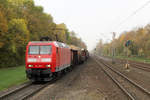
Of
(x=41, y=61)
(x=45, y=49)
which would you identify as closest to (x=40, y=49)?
(x=45, y=49)

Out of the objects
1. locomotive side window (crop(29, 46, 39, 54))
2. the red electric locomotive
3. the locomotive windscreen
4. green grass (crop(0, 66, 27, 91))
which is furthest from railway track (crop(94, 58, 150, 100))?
green grass (crop(0, 66, 27, 91))

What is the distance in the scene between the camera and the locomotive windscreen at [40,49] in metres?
12.6

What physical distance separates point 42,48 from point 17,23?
57.4ft

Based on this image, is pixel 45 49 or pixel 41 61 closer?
pixel 41 61

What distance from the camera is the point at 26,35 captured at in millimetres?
29828

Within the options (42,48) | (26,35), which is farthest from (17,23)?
(42,48)

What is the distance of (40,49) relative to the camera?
12.7m

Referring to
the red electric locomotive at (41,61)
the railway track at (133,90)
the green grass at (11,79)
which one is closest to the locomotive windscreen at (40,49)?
the red electric locomotive at (41,61)

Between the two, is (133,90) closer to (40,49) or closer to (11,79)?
(40,49)

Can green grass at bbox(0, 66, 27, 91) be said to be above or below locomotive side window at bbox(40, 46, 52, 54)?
below

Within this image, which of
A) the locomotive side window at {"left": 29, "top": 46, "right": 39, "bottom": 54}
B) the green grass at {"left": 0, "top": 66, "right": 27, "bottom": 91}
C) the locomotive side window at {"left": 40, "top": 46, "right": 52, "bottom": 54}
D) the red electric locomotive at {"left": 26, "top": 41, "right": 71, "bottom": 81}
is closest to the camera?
the green grass at {"left": 0, "top": 66, "right": 27, "bottom": 91}

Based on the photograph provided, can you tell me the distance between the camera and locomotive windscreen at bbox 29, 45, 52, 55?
41.3ft

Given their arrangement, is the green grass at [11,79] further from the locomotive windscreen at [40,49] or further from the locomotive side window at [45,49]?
the locomotive side window at [45,49]

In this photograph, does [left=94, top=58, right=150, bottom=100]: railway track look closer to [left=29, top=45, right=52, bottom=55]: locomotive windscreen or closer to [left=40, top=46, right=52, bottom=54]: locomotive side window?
[left=40, top=46, right=52, bottom=54]: locomotive side window
